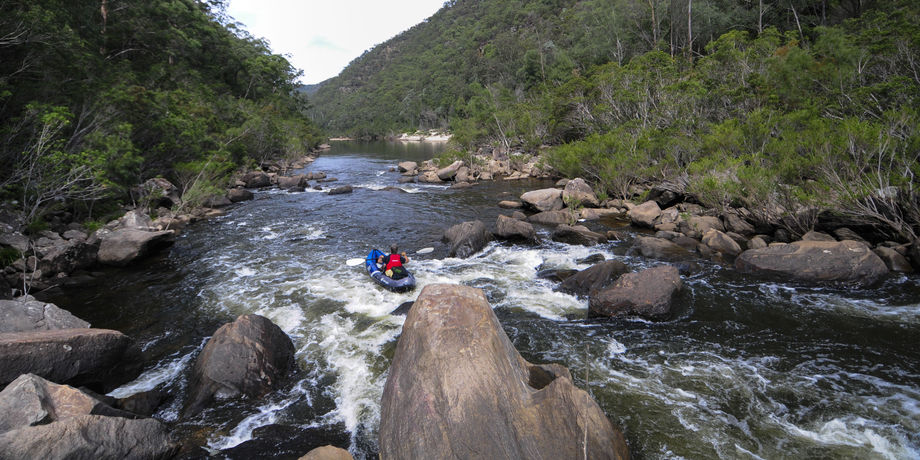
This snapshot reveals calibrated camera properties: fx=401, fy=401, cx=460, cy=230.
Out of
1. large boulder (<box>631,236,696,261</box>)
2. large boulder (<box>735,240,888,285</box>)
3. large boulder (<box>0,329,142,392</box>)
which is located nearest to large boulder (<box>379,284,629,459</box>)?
large boulder (<box>0,329,142,392</box>)

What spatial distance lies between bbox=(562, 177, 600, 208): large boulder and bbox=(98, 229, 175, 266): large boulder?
1609 cm

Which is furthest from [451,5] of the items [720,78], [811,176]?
[811,176]

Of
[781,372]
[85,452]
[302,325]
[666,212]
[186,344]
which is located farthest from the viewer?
[666,212]

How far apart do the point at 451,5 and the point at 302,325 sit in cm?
18790

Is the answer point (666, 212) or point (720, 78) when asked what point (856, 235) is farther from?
point (720, 78)

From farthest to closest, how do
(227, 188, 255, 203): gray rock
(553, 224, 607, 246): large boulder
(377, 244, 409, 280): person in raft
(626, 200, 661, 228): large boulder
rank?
1. (227, 188, 255, 203): gray rock
2. (626, 200, 661, 228): large boulder
3. (553, 224, 607, 246): large boulder
4. (377, 244, 409, 280): person in raft

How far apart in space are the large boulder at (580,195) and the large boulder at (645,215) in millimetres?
2637

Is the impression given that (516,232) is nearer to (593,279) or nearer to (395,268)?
(593,279)

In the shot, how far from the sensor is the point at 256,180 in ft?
99.9

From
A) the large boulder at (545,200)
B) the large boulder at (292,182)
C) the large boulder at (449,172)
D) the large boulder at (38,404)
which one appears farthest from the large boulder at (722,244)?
the large boulder at (292,182)

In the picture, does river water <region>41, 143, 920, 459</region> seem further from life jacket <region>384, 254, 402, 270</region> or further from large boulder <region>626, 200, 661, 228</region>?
large boulder <region>626, 200, 661, 228</region>

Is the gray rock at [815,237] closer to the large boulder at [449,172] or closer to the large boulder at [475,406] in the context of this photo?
the large boulder at [475,406]

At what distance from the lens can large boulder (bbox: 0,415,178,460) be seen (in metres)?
3.85

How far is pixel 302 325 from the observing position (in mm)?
8844
